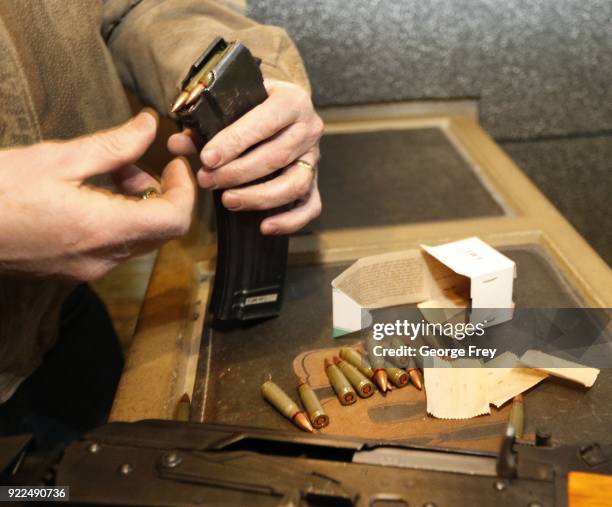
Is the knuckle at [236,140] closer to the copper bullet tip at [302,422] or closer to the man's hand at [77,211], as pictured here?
the man's hand at [77,211]

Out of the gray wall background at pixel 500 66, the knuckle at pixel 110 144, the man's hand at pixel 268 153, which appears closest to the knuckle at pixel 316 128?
the man's hand at pixel 268 153

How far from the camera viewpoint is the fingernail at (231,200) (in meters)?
0.66

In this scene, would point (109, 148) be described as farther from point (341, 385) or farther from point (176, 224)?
point (341, 385)

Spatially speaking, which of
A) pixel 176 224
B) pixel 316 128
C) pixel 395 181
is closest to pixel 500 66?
pixel 395 181

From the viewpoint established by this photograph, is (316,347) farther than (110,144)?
Yes

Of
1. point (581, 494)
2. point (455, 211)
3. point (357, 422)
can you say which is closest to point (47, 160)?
point (357, 422)

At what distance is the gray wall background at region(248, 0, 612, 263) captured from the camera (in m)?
1.18

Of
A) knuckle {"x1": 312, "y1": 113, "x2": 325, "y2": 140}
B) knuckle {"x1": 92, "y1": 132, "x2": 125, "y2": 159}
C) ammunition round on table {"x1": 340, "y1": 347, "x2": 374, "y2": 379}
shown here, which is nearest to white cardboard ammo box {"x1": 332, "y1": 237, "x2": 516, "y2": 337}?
ammunition round on table {"x1": 340, "y1": 347, "x2": 374, "y2": 379}

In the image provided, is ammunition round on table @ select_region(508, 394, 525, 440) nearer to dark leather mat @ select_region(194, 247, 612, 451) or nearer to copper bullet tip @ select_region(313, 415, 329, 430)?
dark leather mat @ select_region(194, 247, 612, 451)

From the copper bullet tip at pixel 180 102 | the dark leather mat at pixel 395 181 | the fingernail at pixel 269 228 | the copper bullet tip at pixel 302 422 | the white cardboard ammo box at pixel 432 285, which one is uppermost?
the copper bullet tip at pixel 180 102

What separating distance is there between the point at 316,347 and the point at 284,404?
0.35ft

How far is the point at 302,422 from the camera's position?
57 centimetres

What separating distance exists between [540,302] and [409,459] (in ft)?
1.17

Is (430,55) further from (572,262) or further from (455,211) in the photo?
(572,262)
